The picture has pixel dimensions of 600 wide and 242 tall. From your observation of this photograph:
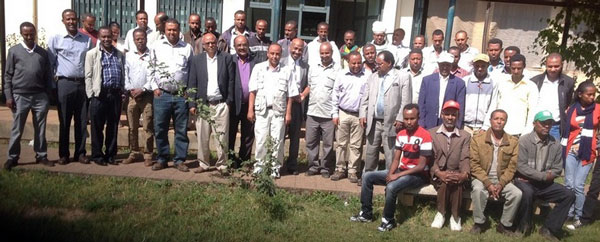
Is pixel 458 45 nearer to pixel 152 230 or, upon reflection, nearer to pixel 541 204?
pixel 541 204

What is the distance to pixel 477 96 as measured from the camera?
5.56 metres

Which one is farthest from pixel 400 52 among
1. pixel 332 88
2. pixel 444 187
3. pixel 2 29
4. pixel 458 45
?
pixel 2 29

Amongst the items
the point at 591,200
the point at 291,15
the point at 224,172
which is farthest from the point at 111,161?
the point at 591,200

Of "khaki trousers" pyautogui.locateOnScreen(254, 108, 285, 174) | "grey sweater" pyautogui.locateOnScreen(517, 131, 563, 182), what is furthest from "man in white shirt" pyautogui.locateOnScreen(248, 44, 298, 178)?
"grey sweater" pyautogui.locateOnScreen(517, 131, 563, 182)

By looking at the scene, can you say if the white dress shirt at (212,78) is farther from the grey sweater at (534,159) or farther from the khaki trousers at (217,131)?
the grey sweater at (534,159)

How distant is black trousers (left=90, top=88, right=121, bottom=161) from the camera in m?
6.06

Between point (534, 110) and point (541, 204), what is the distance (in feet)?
3.31

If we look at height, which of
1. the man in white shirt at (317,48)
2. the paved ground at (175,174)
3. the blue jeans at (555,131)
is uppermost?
the man in white shirt at (317,48)

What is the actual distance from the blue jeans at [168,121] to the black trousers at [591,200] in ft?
15.3

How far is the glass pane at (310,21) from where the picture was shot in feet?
30.4

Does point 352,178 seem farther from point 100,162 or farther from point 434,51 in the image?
point 100,162

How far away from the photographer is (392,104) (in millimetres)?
5727

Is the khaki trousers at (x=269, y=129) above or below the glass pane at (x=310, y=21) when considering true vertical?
below

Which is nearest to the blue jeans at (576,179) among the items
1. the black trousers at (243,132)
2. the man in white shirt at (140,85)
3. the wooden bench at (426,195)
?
the wooden bench at (426,195)
